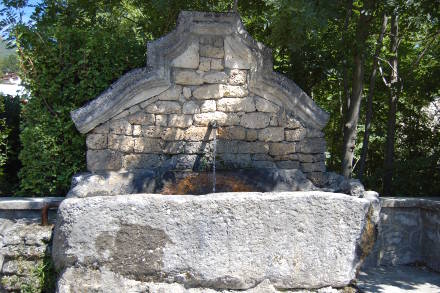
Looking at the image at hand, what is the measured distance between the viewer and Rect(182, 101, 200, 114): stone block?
4.66 m

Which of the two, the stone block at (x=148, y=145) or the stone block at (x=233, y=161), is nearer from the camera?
the stone block at (x=148, y=145)

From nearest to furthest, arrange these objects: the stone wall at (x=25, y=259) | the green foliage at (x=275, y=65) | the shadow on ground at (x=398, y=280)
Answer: the stone wall at (x=25, y=259)
the shadow on ground at (x=398, y=280)
the green foliage at (x=275, y=65)

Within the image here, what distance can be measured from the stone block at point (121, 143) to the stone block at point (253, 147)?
46.4 inches

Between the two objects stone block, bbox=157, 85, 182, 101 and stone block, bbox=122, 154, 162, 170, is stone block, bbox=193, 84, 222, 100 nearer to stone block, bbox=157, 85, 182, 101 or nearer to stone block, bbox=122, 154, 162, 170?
stone block, bbox=157, 85, 182, 101

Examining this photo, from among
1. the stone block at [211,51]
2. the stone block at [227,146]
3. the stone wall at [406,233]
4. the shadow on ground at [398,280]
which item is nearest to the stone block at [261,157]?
the stone block at [227,146]

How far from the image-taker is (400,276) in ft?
15.4

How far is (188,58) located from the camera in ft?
15.0

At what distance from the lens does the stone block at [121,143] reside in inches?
176

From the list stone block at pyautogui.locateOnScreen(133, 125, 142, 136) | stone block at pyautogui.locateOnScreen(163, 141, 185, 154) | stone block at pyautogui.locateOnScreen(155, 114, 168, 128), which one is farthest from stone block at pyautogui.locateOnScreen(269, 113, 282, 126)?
stone block at pyautogui.locateOnScreen(133, 125, 142, 136)

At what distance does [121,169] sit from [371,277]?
2.85 m

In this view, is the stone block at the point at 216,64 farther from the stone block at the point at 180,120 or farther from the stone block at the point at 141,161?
the stone block at the point at 141,161

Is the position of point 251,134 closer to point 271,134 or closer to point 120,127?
point 271,134

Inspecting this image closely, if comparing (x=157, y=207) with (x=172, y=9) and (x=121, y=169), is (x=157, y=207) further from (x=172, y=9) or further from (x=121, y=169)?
(x=172, y=9)

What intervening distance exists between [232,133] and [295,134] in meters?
0.72
